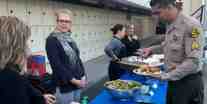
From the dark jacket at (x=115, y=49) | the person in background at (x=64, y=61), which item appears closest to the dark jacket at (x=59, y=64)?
the person in background at (x=64, y=61)

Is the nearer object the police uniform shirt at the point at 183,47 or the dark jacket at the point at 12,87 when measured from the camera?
the dark jacket at the point at 12,87

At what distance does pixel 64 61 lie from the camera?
3316 mm

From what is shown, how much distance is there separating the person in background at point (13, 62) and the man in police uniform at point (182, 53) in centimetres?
141

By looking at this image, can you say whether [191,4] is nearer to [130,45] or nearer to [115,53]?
[130,45]

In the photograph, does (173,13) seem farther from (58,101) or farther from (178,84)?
(58,101)

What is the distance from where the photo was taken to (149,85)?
3.81m

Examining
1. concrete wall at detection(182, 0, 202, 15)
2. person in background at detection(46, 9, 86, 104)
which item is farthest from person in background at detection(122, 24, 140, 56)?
concrete wall at detection(182, 0, 202, 15)

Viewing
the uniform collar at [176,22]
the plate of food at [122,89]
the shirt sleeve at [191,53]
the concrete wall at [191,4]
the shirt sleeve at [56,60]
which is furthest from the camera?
the concrete wall at [191,4]

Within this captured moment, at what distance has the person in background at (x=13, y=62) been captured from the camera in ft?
5.06

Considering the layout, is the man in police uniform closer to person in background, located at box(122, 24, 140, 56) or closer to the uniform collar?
the uniform collar

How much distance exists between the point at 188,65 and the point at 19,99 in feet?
5.10

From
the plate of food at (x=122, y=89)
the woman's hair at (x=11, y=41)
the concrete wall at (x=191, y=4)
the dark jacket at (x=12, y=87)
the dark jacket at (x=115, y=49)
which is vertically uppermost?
the concrete wall at (x=191, y=4)

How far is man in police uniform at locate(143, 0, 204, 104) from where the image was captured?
2682 millimetres

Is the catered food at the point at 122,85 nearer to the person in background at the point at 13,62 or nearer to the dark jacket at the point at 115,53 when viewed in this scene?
the person in background at the point at 13,62
